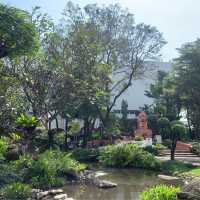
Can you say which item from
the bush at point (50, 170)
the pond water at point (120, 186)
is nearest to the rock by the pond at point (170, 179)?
the pond water at point (120, 186)

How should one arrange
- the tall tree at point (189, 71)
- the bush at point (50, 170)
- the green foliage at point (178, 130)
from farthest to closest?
the tall tree at point (189, 71) → the green foliage at point (178, 130) → the bush at point (50, 170)

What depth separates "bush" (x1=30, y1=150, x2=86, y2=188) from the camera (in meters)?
18.3

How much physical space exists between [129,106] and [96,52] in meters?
25.7

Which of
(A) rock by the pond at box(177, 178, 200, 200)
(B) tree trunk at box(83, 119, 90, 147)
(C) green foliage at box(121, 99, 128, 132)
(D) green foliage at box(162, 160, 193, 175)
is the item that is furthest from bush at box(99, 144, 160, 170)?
(C) green foliage at box(121, 99, 128, 132)

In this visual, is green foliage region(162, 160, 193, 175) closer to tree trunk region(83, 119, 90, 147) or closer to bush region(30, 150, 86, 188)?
bush region(30, 150, 86, 188)

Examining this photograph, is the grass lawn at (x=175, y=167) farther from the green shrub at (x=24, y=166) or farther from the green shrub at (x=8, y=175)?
the green shrub at (x=8, y=175)

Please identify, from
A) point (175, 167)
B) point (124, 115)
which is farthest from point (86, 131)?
point (124, 115)

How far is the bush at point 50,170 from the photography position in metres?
18.3

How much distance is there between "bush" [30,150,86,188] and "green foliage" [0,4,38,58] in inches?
192

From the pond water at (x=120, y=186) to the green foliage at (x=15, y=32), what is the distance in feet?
20.0

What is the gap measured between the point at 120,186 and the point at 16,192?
5.30 m

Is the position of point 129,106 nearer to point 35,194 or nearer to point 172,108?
point 172,108

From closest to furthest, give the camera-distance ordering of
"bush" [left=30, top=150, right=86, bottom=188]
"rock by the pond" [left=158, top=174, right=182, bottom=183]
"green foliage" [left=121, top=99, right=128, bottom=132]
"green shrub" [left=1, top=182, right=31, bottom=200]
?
"green shrub" [left=1, top=182, right=31, bottom=200]
"bush" [left=30, top=150, right=86, bottom=188]
"rock by the pond" [left=158, top=174, right=182, bottom=183]
"green foliage" [left=121, top=99, right=128, bottom=132]

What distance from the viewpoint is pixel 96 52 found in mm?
30953
